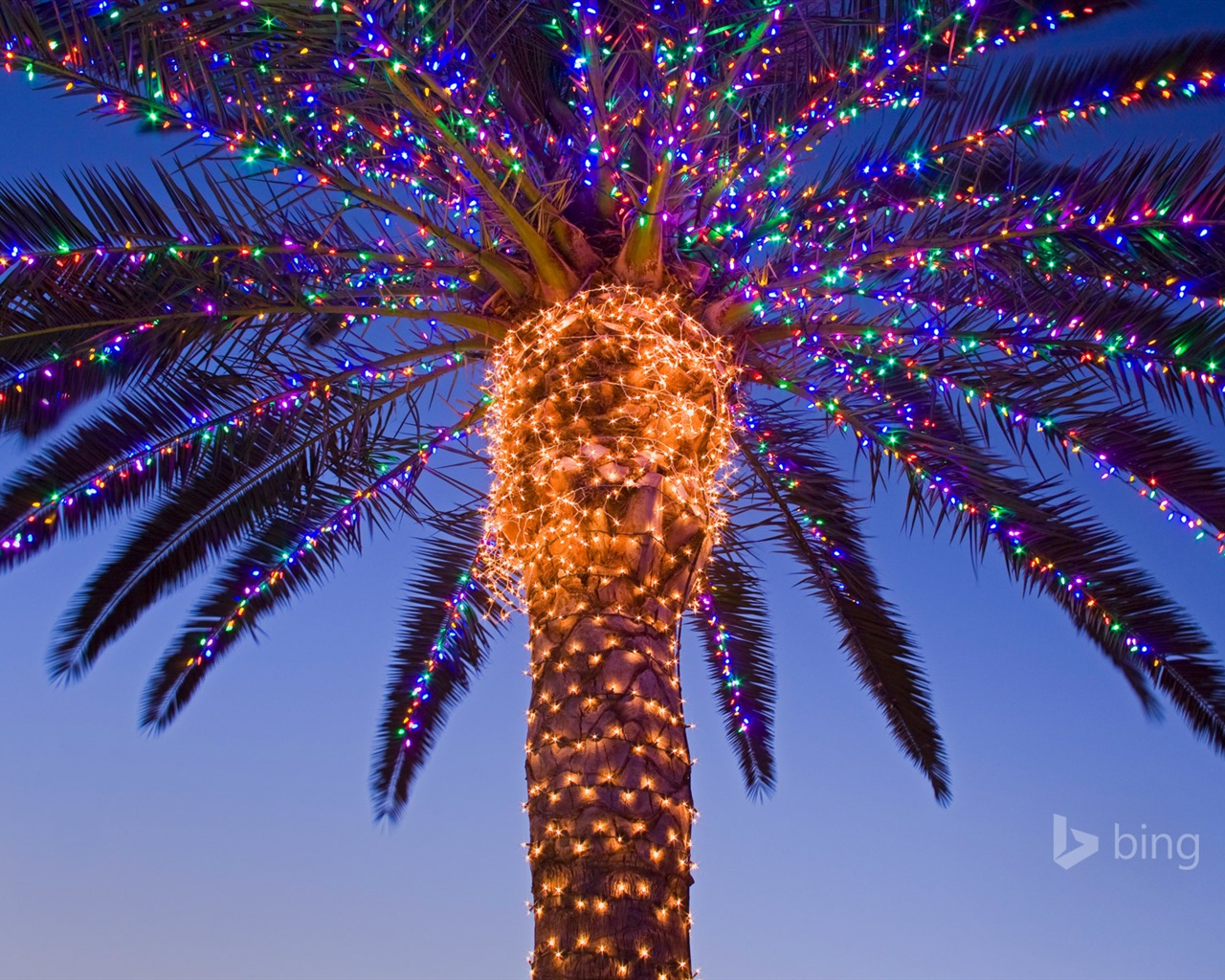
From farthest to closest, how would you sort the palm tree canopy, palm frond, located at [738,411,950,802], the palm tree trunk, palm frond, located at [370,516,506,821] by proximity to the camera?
palm frond, located at [370,516,506,821] < palm frond, located at [738,411,950,802] < the palm tree canopy < the palm tree trunk

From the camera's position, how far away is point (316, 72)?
5.61m

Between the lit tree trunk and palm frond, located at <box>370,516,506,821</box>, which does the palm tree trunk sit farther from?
palm frond, located at <box>370,516,506,821</box>

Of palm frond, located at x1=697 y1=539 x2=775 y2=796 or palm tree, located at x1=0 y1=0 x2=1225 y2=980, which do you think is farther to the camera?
palm frond, located at x1=697 y1=539 x2=775 y2=796

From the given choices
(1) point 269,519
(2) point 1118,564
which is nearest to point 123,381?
(1) point 269,519

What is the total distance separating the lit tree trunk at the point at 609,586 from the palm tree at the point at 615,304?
0.06 feet

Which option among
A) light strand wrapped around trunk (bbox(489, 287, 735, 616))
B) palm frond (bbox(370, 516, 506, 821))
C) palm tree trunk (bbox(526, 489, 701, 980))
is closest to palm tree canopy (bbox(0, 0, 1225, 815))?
light strand wrapped around trunk (bbox(489, 287, 735, 616))

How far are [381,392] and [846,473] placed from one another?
3121mm

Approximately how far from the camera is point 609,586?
5.11 meters

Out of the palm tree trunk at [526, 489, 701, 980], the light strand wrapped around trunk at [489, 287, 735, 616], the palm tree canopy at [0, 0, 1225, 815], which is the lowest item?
the palm tree trunk at [526, 489, 701, 980]

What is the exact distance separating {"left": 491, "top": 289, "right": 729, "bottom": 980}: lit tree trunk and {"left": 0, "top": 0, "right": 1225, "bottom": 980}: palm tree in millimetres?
17

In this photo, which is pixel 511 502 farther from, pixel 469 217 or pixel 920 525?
pixel 920 525

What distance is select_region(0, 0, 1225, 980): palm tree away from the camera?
510 cm

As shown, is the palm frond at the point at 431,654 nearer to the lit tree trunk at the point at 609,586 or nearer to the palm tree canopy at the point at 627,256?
the palm tree canopy at the point at 627,256

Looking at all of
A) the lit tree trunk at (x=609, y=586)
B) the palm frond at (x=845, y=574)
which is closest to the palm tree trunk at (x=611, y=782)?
the lit tree trunk at (x=609, y=586)
